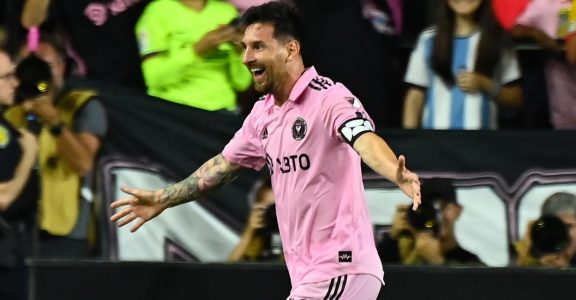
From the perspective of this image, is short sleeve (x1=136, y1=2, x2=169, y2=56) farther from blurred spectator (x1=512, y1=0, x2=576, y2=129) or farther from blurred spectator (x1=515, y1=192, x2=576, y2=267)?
blurred spectator (x1=515, y1=192, x2=576, y2=267)

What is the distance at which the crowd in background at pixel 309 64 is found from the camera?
8461 millimetres

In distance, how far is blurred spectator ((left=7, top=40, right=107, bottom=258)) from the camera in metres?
9.00

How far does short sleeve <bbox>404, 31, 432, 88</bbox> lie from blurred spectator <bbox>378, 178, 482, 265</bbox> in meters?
0.64

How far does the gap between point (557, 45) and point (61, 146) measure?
125 inches

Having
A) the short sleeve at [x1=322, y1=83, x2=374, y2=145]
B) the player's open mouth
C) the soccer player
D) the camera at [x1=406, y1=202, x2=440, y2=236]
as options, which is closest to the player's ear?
the soccer player

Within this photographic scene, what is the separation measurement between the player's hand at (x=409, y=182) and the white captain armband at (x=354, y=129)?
43 cm

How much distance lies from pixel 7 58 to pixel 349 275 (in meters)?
3.94

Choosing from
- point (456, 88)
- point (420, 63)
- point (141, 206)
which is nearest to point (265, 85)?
point (141, 206)

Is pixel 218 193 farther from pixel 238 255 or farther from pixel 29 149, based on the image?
pixel 29 149

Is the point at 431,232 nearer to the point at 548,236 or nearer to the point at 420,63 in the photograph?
the point at 548,236

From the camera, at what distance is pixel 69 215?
915cm

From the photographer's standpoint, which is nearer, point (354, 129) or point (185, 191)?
point (354, 129)

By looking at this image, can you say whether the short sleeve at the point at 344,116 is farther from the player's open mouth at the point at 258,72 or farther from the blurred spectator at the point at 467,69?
the blurred spectator at the point at 467,69

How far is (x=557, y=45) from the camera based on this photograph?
849cm
